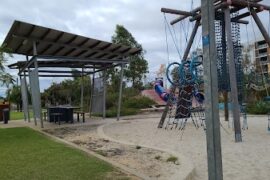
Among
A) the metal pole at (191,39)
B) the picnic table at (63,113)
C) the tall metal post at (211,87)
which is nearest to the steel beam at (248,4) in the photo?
the metal pole at (191,39)

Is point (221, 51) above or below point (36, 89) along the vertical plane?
above

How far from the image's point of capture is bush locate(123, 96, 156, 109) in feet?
101

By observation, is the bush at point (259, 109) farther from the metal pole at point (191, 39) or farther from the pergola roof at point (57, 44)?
the metal pole at point (191, 39)

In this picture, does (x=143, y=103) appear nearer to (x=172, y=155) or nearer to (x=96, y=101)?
(x=96, y=101)

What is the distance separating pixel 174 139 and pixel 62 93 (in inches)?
1484

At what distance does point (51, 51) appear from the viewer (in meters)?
20.6

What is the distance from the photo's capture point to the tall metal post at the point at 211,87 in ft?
14.2

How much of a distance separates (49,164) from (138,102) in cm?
2359

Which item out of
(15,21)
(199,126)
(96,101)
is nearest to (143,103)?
(96,101)

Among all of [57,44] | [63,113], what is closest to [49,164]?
[57,44]

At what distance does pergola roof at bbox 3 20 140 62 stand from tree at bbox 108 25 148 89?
579 inches

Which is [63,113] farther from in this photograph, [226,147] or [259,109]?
[259,109]

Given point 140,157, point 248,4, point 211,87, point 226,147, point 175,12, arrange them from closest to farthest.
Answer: point 211,87 < point 140,157 < point 226,147 < point 248,4 < point 175,12

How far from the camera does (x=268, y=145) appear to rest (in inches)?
413
